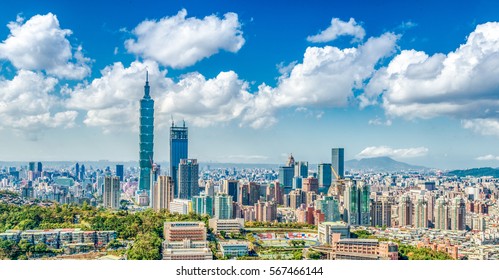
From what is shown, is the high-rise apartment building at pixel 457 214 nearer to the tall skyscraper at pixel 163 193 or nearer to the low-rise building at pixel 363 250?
the low-rise building at pixel 363 250

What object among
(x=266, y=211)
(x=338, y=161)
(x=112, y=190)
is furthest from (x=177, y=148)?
(x=112, y=190)

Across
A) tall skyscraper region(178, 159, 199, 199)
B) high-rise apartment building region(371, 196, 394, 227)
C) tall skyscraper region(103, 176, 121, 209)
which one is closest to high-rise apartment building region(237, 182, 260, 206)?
tall skyscraper region(178, 159, 199, 199)

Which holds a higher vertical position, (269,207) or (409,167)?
(409,167)

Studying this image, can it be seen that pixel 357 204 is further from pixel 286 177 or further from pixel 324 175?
pixel 286 177
